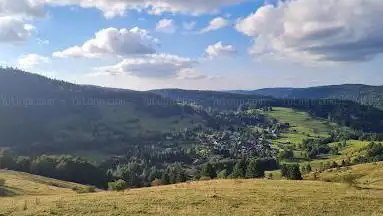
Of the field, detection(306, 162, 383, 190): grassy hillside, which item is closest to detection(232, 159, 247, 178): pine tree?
detection(306, 162, 383, 190): grassy hillside

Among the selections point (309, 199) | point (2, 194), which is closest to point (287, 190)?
point (309, 199)

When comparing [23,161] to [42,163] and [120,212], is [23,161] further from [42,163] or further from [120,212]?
[120,212]

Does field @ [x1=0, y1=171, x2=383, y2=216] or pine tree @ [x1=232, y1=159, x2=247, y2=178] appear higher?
field @ [x1=0, y1=171, x2=383, y2=216]

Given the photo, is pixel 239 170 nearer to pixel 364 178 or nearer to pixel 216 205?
pixel 364 178

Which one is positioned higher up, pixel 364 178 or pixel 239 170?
pixel 364 178

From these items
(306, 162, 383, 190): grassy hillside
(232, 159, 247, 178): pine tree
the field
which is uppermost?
the field

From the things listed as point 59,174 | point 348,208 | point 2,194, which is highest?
point 348,208

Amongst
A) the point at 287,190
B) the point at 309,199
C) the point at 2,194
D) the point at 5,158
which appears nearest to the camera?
the point at 309,199

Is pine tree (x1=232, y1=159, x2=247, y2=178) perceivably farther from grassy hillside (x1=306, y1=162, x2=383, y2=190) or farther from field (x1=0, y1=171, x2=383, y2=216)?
field (x1=0, y1=171, x2=383, y2=216)

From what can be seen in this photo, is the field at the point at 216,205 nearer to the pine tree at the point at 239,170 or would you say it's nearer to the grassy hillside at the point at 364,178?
the grassy hillside at the point at 364,178

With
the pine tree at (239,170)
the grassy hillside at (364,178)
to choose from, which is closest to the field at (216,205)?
the grassy hillside at (364,178)

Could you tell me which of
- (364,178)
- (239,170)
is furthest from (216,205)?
(239,170)
